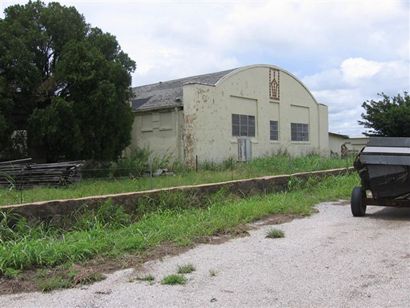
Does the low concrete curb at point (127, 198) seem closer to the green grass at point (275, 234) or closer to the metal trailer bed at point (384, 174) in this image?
the green grass at point (275, 234)

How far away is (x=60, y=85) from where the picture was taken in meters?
22.6


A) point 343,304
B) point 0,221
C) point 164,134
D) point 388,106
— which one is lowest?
point 343,304

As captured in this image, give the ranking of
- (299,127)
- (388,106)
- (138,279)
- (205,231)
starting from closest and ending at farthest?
(138,279) → (205,231) → (299,127) → (388,106)

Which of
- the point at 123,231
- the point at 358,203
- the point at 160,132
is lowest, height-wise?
the point at 123,231

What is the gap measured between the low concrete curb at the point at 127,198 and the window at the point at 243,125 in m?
13.2

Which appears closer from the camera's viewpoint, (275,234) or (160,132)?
(275,234)

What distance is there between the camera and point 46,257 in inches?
290

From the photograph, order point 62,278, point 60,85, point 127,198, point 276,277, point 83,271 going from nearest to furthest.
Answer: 1. point 62,278
2. point 276,277
3. point 83,271
4. point 127,198
5. point 60,85

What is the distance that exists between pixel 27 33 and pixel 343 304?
20.2 meters

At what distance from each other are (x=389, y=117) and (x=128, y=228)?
3950 cm

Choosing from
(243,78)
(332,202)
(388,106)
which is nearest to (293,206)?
(332,202)

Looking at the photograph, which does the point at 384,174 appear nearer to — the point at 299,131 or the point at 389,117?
the point at 299,131

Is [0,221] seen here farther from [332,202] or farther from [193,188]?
[332,202]

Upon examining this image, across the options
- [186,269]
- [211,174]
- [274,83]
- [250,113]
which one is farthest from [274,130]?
[186,269]
